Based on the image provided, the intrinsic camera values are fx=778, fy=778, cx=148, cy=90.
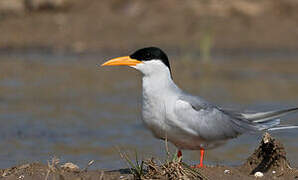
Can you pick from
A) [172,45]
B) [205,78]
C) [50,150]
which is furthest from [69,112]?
[172,45]

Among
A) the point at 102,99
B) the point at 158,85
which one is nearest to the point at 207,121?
the point at 158,85

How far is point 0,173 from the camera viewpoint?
627 cm

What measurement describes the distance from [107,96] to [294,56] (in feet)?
15.9

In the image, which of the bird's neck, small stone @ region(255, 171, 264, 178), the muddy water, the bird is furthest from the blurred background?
small stone @ region(255, 171, 264, 178)

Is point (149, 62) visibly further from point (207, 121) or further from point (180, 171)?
point (180, 171)

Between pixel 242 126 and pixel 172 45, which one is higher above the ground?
pixel 172 45

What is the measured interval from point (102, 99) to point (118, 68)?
2542mm

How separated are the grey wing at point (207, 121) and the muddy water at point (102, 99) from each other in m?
1.27

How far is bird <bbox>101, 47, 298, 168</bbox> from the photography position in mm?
6473

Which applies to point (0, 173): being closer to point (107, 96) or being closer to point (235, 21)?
point (107, 96)

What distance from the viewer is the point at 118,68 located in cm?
1383

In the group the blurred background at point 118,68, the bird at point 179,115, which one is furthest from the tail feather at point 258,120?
the blurred background at point 118,68

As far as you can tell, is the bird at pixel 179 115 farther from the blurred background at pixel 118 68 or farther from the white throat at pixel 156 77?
the blurred background at pixel 118 68

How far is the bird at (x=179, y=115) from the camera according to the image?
Answer: 6473 millimetres
